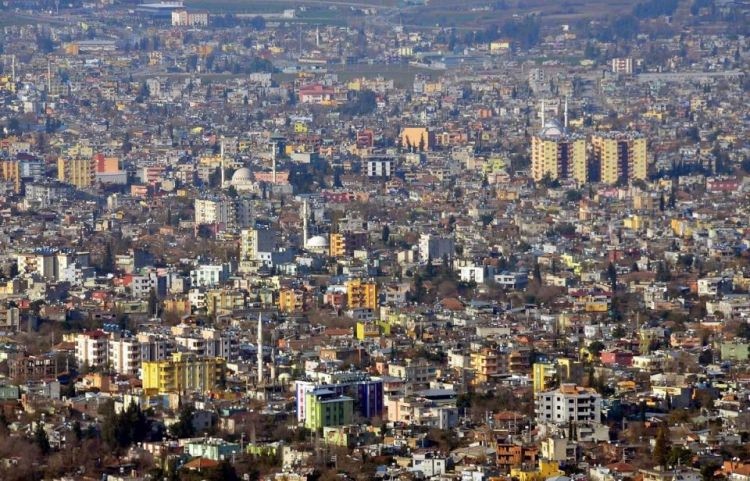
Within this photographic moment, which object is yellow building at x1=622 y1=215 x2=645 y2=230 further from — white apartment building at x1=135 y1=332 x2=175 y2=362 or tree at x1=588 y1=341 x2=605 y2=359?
white apartment building at x1=135 y1=332 x2=175 y2=362

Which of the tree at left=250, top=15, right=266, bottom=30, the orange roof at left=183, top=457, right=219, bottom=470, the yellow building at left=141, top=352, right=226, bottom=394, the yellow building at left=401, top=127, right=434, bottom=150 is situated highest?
the orange roof at left=183, top=457, right=219, bottom=470

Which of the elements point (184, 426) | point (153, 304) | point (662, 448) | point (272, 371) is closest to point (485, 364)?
point (272, 371)

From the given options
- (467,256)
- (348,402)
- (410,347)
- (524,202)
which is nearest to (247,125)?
(524,202)

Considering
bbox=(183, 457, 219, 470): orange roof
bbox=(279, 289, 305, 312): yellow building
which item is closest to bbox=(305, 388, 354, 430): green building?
bbox=(183, 457, 219, 470): orange roof

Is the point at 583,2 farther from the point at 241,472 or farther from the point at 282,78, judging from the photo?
the point at 241,472

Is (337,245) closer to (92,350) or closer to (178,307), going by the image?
(178,307)

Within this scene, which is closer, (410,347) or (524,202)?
(410,347)
